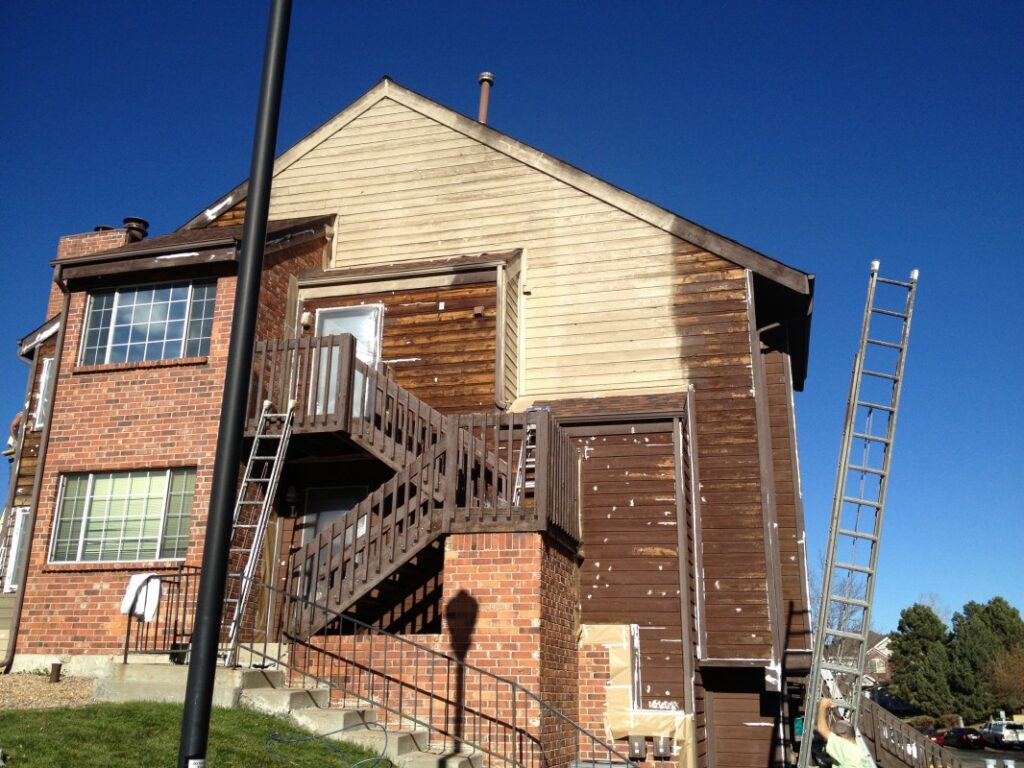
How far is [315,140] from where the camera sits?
1975cm

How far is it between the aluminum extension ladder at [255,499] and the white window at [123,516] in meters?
0.77

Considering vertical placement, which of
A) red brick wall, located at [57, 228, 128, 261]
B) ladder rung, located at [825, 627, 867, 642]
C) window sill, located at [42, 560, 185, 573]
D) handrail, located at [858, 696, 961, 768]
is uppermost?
red brick wall, located at [57, 228, 128, 261]

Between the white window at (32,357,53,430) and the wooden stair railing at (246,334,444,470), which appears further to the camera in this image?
the white window at (32,357,53,430)

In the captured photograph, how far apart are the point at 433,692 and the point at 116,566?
547cm

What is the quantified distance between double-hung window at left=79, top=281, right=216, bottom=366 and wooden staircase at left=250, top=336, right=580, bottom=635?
124cm

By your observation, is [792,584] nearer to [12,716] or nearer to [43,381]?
[12,716]

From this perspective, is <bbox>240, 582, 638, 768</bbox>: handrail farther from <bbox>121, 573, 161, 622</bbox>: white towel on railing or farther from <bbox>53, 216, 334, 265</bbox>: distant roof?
<bbox>53, 216, 334, 265</bbox>: distant roof

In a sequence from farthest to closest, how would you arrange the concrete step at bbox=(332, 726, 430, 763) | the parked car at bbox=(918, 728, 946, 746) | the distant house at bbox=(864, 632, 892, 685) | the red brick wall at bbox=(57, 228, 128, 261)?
1. the distant house at bbox=(864, 632, 892, 685)
2. the parked car at bbox=(918, 728, 946, 746)
3. the red brick wall at bbox=(57, 228, 128, 261)
4. the concrete step at bbox=(332, 726, 430, 763)

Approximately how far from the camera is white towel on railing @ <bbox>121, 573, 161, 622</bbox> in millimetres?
11609

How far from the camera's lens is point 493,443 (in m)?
14.4

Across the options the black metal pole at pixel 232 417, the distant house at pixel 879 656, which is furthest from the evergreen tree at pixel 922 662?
the black metal pole at pixel 232 417

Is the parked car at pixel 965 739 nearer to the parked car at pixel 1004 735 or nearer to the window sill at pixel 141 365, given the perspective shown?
the parked car at pixel 1004 735

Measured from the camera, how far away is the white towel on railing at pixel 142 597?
457 inches

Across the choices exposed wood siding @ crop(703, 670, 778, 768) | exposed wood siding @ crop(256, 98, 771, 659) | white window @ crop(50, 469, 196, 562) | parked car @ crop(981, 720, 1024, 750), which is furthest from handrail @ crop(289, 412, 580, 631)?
parked car @ crop(981, 720, 1024, 750)
